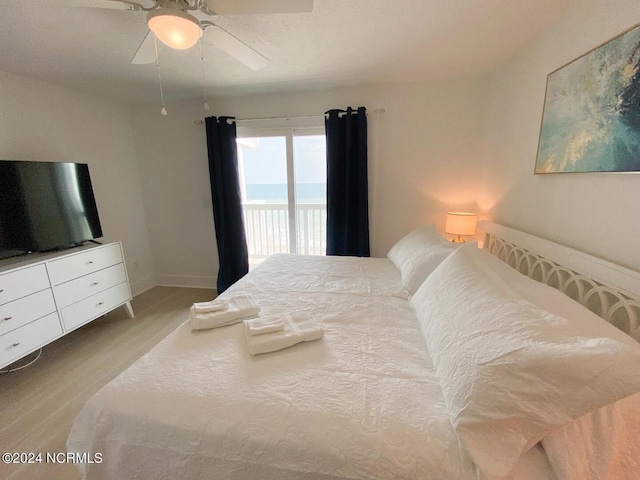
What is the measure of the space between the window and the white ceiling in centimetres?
57

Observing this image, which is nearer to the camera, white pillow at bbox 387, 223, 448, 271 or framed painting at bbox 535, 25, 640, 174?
framed painting at bbox 535, 25, 640, 174

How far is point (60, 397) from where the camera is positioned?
180cm

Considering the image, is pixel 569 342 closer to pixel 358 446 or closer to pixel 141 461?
pixel 358 446

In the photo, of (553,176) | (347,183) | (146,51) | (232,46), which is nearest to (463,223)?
(553,176)

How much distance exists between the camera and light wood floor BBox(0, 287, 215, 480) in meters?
1.47

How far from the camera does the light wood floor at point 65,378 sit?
147 centimetres

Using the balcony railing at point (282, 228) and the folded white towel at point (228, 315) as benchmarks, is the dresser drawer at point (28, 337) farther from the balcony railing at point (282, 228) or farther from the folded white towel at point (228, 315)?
the balcony railing at point (282, 228)

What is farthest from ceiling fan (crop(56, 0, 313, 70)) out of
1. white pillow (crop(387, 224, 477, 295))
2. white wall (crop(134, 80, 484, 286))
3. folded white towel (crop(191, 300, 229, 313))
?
white wall (crop(134, 80, 484, 286))

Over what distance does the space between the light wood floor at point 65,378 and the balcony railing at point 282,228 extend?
1.27 metres

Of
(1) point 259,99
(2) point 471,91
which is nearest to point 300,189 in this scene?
(1) point 259,99

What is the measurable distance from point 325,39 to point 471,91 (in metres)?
1.67

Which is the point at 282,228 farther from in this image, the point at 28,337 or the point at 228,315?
the point at 28,337

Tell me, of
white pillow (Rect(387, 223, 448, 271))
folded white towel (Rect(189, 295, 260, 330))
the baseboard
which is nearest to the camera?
folded white towel (Rect(189, 295, 260, 330))

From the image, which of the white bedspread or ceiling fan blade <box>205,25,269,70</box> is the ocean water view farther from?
the white bedspread
